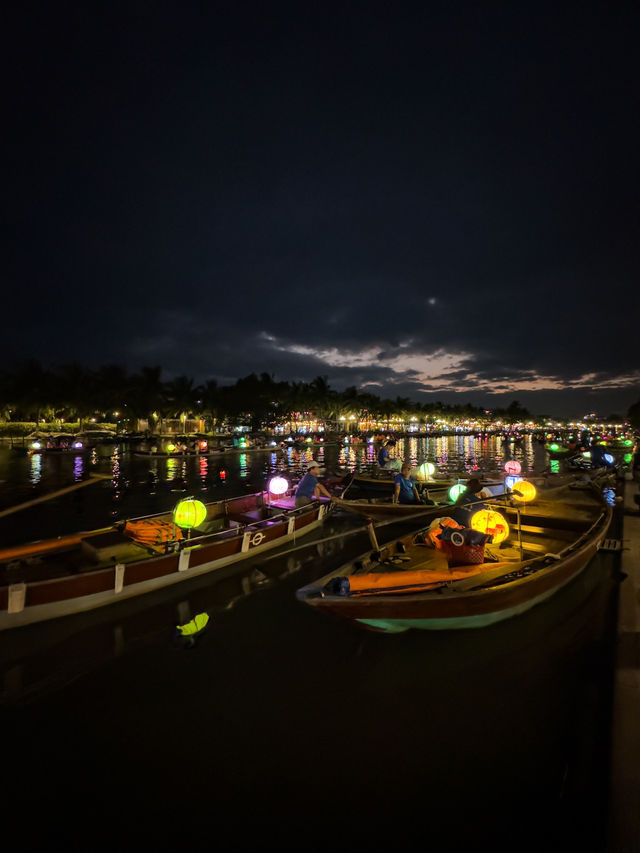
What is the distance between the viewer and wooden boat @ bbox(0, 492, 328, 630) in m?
6.79

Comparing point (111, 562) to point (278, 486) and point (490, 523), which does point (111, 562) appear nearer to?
point (278, 486)

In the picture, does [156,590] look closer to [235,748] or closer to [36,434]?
[235,748]

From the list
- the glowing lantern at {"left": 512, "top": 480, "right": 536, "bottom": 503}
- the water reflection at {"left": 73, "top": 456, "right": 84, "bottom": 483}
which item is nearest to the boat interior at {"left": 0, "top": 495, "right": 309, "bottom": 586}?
the glowing lantern at {"left": 512, "top": 480, "right": 536, "bottom": 503}

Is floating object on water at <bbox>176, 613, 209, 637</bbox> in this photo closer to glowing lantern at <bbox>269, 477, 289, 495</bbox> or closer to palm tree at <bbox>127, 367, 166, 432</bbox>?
glowing lantern at <bbox>269, 477, 289, 495</bbox>

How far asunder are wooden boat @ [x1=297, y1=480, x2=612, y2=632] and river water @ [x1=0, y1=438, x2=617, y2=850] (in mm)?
630

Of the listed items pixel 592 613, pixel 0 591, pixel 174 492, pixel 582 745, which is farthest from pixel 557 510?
pixel 174 492

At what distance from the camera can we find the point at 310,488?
13.2 metres

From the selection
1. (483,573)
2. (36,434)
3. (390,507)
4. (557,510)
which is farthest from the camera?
(36,434)

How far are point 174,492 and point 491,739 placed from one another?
20.4 meters

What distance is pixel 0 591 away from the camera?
6.37 metres

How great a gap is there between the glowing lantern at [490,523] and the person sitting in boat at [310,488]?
549cm

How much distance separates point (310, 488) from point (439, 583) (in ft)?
23.3

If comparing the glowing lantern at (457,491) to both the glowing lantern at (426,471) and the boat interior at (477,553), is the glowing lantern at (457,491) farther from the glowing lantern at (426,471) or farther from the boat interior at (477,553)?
the glowing lantern at (426,471)

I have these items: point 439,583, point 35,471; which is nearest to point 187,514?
point 439,583
